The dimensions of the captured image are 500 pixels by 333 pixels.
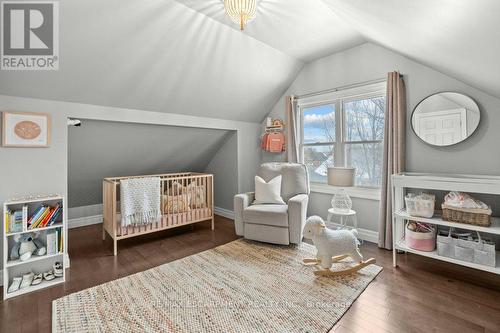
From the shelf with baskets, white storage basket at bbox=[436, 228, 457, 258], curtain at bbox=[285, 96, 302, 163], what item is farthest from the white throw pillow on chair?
white storage basket at bbox=[436, 228, 457, 258]

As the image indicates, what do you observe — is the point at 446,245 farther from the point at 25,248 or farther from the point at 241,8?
the point at 25,248

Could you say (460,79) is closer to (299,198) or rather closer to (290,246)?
(299,198)

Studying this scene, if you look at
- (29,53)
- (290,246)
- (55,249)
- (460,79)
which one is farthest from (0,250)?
(460,79)

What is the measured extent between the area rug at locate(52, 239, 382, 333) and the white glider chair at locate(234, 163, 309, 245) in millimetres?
333

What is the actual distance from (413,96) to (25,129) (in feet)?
13.0

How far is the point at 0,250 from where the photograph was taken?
2.05 metres

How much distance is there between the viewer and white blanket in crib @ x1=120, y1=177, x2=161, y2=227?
277cm

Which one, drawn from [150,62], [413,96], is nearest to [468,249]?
[413,96]

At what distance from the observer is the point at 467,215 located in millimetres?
2004

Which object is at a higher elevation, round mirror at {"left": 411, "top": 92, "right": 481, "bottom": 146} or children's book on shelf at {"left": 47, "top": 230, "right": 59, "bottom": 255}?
round mirror at {"left": 411, "top": 92, "right": 481, "bottom": 146}

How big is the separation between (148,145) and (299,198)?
7.76 ft

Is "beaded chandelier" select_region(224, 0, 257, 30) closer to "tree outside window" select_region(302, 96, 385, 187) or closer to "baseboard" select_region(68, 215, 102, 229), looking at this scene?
"tree outside window" select_region(302, 96, 385, 187)

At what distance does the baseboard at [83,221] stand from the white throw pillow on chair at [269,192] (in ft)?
9.02

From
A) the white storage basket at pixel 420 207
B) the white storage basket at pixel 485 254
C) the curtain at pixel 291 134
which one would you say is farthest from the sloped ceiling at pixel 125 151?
the white storage basket at pixel 485 254
